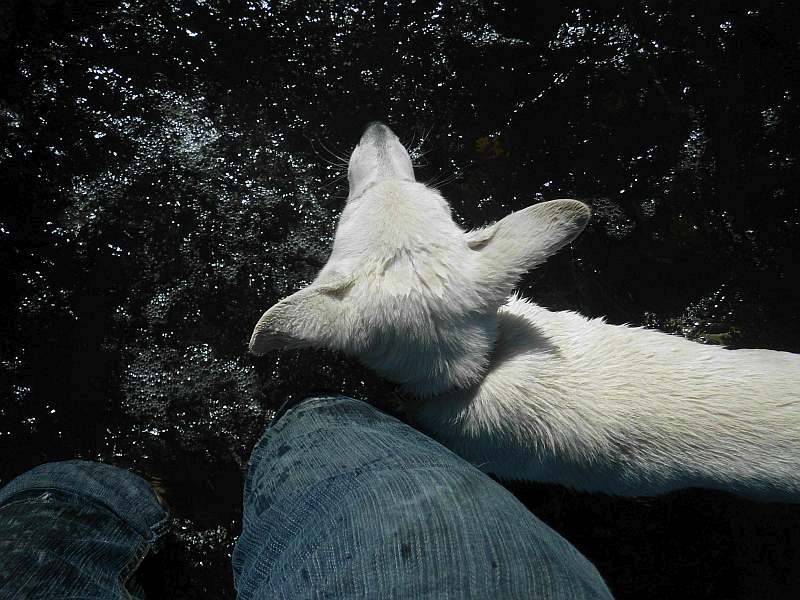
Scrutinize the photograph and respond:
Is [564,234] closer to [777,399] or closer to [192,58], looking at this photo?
[777,399]

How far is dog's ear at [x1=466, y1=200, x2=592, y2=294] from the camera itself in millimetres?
1568

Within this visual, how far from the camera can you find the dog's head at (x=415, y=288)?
4.83 ft

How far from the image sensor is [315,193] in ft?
8.59

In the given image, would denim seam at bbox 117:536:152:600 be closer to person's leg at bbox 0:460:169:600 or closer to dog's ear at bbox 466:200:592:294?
person's leg at bbox 0:460:169:600

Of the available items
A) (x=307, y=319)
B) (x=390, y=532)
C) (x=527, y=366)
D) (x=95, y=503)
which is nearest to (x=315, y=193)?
(x=307, y=319)

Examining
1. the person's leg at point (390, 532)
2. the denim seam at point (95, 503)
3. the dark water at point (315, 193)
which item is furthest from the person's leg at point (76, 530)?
the person's leg at point (390, 532)

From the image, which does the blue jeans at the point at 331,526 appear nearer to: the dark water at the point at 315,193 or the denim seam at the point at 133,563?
the denim seam at the point at 133,563

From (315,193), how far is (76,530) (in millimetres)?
1835

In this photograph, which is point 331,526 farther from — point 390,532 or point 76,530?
point 76,530

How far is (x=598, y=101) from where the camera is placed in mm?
2785

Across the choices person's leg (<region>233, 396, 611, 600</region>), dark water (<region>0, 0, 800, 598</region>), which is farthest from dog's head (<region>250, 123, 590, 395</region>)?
dark water (<region>0, 0, 800, 598</region>)

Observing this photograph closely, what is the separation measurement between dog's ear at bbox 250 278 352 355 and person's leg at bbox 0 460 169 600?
42.3 inches

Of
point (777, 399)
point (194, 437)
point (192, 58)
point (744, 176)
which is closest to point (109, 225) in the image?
point (192, 58)

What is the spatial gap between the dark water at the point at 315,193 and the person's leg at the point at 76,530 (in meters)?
0.27
